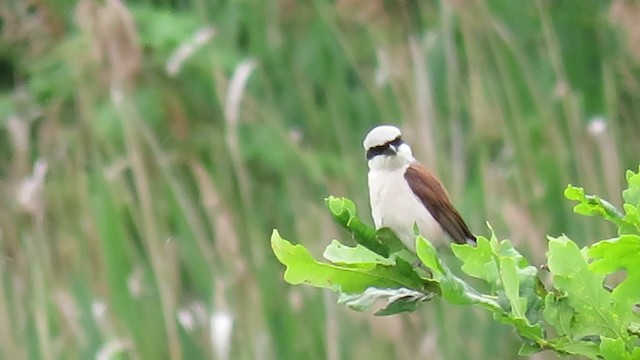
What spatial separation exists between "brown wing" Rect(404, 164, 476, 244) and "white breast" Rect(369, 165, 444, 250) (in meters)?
0.01

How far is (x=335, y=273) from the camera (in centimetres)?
85

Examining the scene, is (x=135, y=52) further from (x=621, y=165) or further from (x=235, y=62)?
(x=235, y=62)

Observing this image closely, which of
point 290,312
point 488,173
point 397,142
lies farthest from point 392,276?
point 488,173

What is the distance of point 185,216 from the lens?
7.29 feet

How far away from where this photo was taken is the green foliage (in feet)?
2.67

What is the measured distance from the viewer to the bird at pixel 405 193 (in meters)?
1.83

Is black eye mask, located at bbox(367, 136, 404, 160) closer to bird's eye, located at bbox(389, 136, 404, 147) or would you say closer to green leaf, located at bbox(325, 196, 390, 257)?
bird's eye, located at bbox(389, 136, 404, 147)

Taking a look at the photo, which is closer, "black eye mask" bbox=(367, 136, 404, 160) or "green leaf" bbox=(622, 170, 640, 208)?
"green leaf" bbox=(622, 170, 640, 208)

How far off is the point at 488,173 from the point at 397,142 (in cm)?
47

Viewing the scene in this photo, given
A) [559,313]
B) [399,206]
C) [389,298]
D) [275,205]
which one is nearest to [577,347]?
[559,313]

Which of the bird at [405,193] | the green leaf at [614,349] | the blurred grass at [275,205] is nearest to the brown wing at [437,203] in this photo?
the bird at [405,193]

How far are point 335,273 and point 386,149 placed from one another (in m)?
1.02

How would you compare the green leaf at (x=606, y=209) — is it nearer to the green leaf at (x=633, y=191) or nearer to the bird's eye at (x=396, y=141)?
the green leaf at (x=633, y=191)

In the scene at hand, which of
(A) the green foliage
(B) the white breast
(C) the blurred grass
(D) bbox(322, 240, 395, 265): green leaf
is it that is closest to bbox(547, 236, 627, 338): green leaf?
(A) the green foliage
